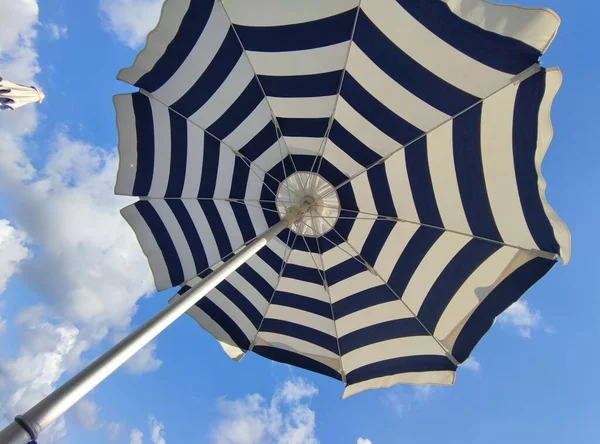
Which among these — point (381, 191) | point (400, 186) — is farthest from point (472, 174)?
point (381, 191)

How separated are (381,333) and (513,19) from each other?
3.72 metres

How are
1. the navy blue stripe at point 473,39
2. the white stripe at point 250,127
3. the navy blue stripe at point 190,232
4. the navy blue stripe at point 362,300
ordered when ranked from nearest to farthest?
the navy blue stripe at point 473,39, the white stripe at point 250,127, the navy blue stripe at point 362,300, the navy blue stripe at point 190,232

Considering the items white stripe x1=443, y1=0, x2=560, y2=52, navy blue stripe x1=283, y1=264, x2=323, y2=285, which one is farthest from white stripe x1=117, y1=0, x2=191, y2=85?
navy blue stripe x1=283, y1=264, x2=323, y2=285

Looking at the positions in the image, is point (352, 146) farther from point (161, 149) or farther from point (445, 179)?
point (161, 149)

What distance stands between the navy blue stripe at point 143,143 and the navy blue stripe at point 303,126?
1.59 meters

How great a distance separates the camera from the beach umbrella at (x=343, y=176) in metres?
3.23

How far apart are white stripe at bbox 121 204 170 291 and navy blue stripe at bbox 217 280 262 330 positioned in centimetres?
75

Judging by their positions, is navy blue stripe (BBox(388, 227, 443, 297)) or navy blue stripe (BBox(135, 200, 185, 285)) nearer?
navy blue stripe (BBox(388, 227, 443, 297))

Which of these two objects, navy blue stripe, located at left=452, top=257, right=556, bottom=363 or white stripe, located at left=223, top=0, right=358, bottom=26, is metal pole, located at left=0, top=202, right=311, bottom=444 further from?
navy blue stripe, located at left=452, top=257, right=556, bottom=363

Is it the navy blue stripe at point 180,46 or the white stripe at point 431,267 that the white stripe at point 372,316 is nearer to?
the white stripe at point 431,267

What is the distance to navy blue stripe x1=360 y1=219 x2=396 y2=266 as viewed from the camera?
15.7 ft

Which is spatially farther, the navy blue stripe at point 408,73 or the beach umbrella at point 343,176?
the navy blue stripe at point 408,73

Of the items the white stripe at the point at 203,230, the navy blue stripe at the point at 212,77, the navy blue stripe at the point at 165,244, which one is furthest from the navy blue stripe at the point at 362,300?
the navy blue stripe at the point at 212,77

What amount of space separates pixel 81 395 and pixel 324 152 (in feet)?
11.5
